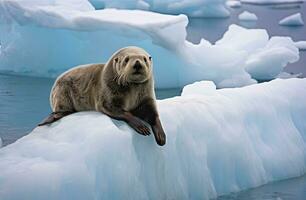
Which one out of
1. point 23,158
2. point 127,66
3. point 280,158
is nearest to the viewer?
point 23,158

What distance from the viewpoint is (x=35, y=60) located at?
10.4 metres

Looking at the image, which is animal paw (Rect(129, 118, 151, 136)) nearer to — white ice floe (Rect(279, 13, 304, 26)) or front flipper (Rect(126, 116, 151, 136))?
front flipper (Rect(126, 116, 151, 136))

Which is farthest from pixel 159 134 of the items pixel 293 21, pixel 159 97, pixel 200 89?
pixel 293 21

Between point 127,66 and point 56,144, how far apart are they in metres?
0.66

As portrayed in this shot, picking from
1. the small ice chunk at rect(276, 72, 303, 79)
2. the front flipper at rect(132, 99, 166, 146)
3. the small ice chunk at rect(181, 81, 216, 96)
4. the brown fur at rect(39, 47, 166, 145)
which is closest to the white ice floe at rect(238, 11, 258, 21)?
the small ice chunk at rect(276, 72, 303, 79)

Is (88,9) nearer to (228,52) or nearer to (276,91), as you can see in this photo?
(228,52)

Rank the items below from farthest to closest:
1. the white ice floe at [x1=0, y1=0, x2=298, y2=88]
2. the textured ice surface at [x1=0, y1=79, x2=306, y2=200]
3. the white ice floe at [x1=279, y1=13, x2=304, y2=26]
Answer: the white ice floe at [x1=279, y1=13, x2=304, y2=26], the white ice floe at [x1=0, y1=0, x2=298, y2=88], the textured ice surface at [x1=0, y1=79, x2=306, y2=200]

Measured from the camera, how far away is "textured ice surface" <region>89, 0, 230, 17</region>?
15.6 meters

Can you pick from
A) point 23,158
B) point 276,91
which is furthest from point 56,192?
point 276,91

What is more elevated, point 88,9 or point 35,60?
point 88,9

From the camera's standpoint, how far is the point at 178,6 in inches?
668

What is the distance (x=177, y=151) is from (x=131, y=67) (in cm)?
75

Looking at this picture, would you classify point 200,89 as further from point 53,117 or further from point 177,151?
point 53,117

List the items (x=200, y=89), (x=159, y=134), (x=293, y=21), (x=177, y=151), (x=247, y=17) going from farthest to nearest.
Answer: (x=247, y=17), (x=293, y=21), (x=200, y=89), (x=177, y=151), (x=159, y=134)
